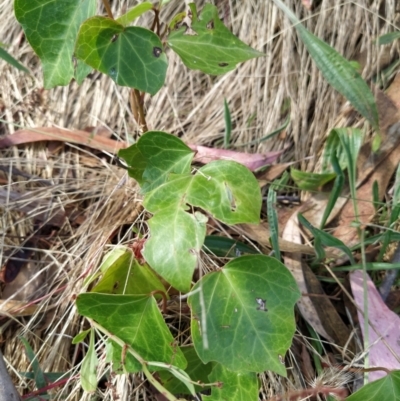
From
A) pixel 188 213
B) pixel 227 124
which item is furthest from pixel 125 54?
pixel 227 124

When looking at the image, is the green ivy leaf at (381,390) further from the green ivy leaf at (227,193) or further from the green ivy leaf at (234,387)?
the green ivy leaf at (227,193)

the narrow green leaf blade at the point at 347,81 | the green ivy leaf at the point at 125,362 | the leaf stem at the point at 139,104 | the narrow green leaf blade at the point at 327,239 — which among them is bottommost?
the green ivy leaf at the point at 125,362

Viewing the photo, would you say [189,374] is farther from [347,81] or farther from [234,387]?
[347,81]

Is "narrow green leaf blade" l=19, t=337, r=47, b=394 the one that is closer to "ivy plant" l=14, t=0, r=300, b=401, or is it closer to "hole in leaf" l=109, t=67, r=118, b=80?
"ivy plant" l=14, t=0, r=300, b=401

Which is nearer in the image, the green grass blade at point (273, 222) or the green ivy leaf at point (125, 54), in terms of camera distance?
the green ivy leaf at point (125, 54)

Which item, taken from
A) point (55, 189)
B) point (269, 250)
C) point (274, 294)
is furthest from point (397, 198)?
point (55, 189)

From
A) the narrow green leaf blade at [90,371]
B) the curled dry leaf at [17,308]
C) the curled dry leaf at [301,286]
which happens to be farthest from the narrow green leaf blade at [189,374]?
the curled dry leaf at [17,308]

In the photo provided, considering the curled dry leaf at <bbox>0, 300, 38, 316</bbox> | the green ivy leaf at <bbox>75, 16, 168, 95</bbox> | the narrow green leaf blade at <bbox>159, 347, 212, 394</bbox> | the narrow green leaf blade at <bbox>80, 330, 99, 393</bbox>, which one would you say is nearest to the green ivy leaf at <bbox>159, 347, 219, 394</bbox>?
the narrow green leaf blade at <bbox>159, 347, 212, 394</bbox>

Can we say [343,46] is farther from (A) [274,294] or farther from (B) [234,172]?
(A) [274,294]
